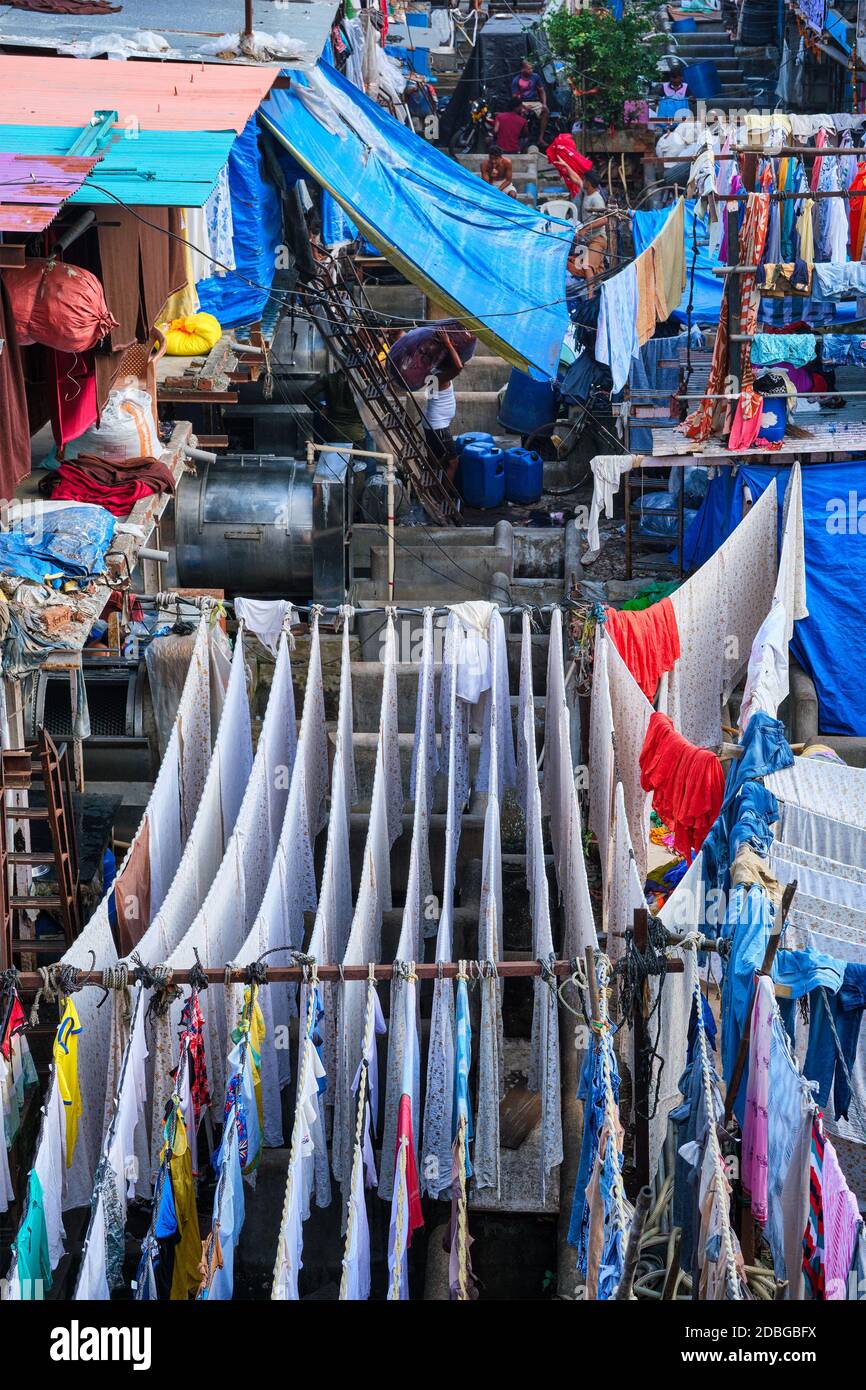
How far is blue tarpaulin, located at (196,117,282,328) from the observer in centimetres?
1521

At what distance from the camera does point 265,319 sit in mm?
19422

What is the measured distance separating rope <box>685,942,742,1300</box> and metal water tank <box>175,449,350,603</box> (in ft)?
32.6

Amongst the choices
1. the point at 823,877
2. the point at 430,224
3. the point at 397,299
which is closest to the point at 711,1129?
the point at 823,877

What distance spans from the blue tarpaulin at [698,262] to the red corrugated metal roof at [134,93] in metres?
7.42

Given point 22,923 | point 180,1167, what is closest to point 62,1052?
point 180,1167

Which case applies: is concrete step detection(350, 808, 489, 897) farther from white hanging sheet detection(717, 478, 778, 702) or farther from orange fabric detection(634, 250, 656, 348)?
orange fabric detection(634, 250, 656, 348)

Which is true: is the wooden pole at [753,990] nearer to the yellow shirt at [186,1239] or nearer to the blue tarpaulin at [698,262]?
the yellow shirt at [186,1239]

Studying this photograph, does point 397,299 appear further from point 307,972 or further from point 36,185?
point 307,972

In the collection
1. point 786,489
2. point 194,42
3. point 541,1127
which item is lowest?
point 541,1127

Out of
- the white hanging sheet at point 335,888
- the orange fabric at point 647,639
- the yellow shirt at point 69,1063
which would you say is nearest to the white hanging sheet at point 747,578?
the orange fabric at point 647,639

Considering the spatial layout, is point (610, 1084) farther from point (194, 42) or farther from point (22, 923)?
point (194, 42)

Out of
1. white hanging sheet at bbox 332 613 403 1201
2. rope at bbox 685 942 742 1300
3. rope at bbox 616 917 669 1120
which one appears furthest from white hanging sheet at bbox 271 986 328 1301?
rope at bbox 685 942 742 1300

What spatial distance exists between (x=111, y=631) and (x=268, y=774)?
7.10 feet

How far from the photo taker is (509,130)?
30.6m
